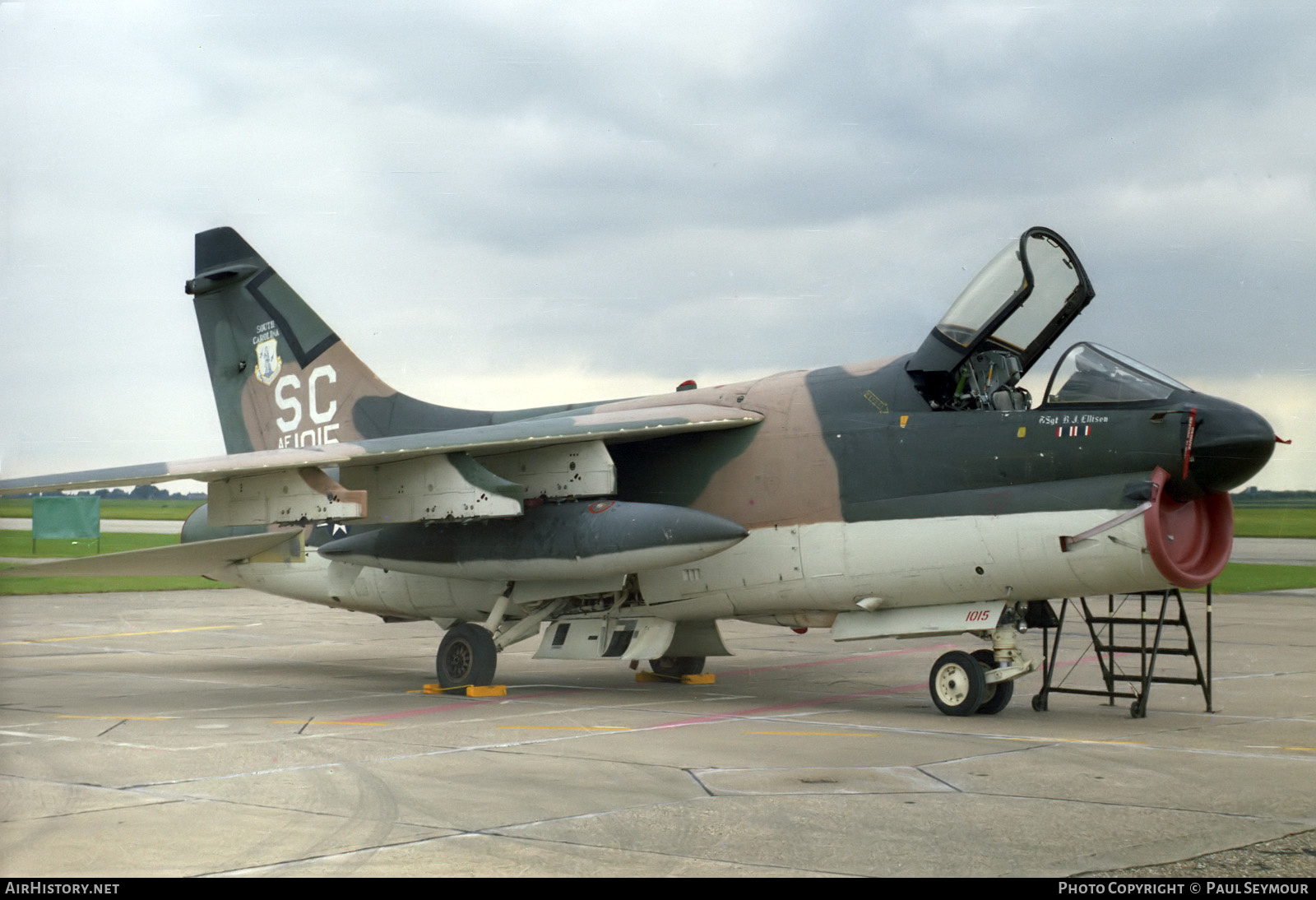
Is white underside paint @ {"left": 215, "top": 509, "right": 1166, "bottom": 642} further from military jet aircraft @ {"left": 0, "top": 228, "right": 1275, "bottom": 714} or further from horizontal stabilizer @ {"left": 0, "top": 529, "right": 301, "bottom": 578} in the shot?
horizontal stabilizer @ {"left": 0, "top": 529, "right": 301, "bottom": 578}

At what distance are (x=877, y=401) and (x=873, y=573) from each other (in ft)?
5.25

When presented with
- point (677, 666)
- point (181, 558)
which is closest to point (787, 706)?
point (677, 666)

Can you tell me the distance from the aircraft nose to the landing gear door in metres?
1.62

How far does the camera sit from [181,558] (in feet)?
46.5

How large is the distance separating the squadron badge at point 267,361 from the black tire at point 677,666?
5.99 metres

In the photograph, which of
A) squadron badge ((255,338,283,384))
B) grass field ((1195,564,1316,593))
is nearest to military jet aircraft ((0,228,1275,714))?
squadron badge ((255,338,283,384))

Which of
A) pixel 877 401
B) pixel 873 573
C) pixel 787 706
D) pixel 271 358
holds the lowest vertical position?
pixel 787 706

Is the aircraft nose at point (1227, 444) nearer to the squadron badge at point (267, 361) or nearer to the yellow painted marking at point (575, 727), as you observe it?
the yellow painted marking at point (575, 727)

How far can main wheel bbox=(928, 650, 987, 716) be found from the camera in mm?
10930

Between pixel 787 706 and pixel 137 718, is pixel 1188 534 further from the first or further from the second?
pixel 137 718

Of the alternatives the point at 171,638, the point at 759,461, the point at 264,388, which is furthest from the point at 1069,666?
the point at 171,638

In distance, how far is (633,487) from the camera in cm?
1309

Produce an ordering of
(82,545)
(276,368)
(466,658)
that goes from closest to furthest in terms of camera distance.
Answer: (466,658)
(276,368)
(82,545)

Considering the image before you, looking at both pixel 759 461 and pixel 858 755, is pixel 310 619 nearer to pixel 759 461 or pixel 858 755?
pixel 759 461
